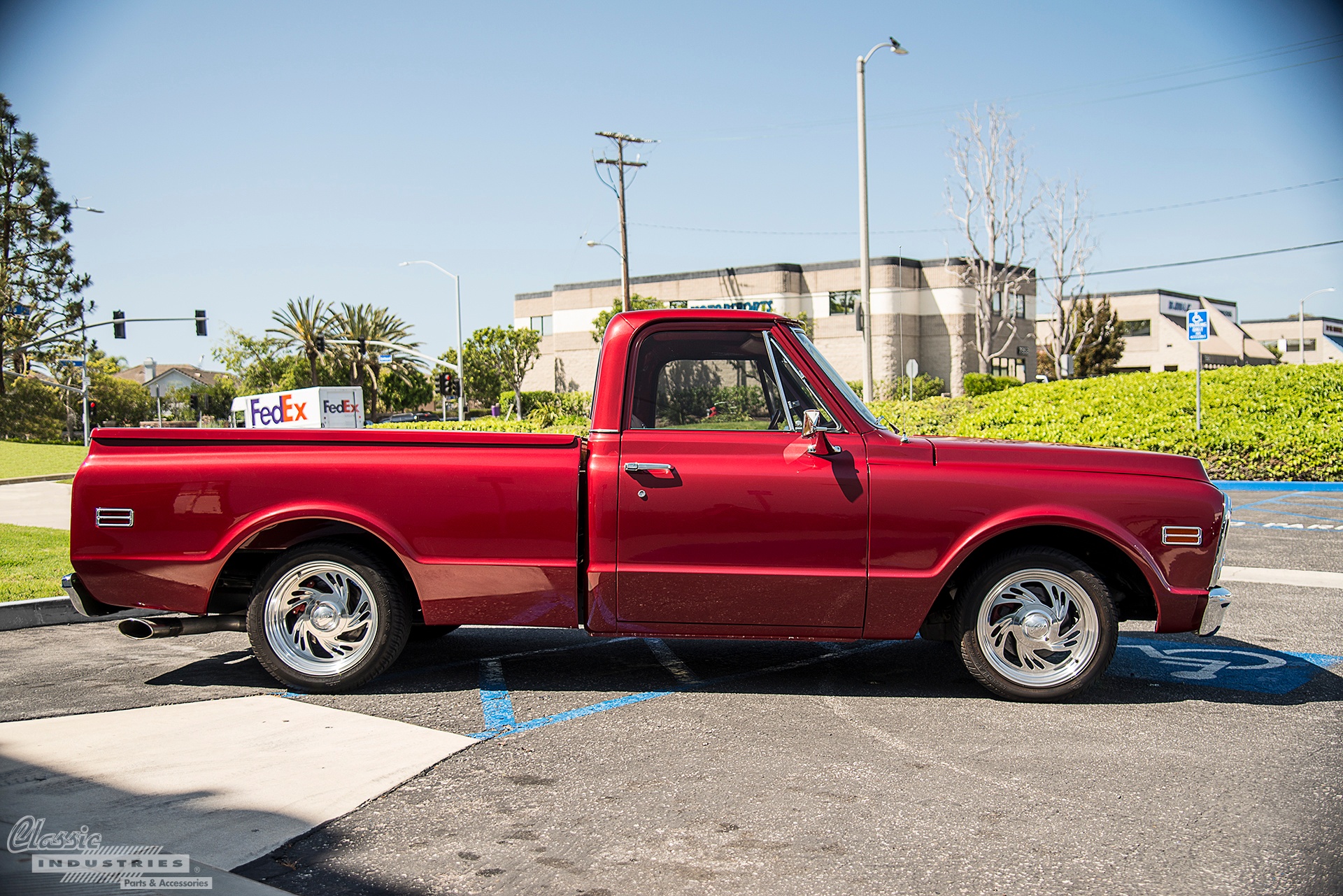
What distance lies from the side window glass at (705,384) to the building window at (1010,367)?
202 feet

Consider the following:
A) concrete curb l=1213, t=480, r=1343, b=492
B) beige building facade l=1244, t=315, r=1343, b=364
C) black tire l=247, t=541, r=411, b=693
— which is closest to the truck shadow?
black tire l=247, t=541, r=411, b=693

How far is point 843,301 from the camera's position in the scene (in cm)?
6303

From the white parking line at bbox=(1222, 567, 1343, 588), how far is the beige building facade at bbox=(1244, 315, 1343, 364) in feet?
273

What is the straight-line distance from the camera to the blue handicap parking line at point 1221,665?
17.4 feet

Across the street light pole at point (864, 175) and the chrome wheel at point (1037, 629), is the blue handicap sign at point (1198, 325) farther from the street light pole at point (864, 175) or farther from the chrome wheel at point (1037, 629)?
the chrome wheel at point (1037, 629)

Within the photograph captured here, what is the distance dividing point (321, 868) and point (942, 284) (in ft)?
208

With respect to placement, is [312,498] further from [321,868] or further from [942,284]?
[942,284]

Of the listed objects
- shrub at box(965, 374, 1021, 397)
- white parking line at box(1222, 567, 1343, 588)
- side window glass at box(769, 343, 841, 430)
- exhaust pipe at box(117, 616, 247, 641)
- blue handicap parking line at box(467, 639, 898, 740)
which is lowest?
white parking line at box(1222, 567, 1343, 588)

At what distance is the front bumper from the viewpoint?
4.79m

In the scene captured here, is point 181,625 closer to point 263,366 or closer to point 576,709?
point 576,709

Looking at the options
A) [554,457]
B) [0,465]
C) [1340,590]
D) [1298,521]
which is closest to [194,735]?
[554,457]

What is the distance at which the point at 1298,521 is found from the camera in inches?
461

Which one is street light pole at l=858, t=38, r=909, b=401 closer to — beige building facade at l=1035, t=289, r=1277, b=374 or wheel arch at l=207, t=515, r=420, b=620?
wheel arch at l=207, t=515, r=420, b=620

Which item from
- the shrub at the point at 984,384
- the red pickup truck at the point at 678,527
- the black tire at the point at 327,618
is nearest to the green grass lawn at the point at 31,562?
the red pickup truck at the point at 678,527
